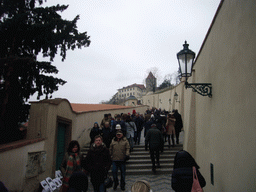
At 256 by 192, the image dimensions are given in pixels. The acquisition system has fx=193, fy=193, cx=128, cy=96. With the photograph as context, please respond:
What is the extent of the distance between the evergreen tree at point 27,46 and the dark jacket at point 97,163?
14.1ft

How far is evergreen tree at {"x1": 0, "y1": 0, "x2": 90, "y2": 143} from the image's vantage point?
776 cm

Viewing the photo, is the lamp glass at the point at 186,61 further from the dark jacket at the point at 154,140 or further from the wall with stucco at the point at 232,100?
the dark jacket at the point at 154,140

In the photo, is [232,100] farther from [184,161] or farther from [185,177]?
[185,177]

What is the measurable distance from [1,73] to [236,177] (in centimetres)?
862

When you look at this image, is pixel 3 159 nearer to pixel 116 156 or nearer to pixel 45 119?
pixel 45 119

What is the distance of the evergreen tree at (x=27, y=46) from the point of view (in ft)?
25.5

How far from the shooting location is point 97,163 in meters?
4.41

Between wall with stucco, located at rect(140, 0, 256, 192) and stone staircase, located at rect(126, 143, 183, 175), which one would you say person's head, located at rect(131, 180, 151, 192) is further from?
stone staircase, located at rect(126, 143, 183, 175)

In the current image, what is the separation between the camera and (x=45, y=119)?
21.0 ft

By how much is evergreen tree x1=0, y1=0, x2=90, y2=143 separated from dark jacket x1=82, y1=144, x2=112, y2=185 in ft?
14.1

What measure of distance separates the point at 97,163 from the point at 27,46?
23.6ft

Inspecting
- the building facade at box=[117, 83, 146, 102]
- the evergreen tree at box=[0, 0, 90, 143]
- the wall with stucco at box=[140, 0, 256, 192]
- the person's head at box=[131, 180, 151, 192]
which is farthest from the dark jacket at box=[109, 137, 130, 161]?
the building facade at box=[117, 83, 146, 102]

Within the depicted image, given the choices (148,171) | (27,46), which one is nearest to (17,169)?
(148,171)

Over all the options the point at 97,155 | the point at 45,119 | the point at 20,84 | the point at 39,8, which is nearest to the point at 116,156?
the point at 97,155
